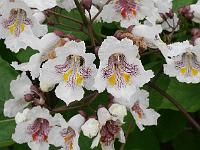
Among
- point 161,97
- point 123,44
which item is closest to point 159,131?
point 161,97

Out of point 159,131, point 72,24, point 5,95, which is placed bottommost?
point 159,131

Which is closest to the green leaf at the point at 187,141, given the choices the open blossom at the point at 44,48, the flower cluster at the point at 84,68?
the flower cluster at the point at 84,68

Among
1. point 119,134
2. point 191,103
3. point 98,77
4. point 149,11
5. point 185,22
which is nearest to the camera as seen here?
point 98,77

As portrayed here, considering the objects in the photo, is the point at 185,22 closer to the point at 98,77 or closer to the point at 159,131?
the point at 159,131

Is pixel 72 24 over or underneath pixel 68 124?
over

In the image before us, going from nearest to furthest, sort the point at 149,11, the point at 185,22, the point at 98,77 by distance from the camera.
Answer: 1. the point at 98,77
2. the point at 149,11
3. the point at 185,22

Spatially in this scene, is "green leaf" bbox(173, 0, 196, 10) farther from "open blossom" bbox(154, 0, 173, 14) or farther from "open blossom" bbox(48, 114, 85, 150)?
"open blossom" bbox(48, 114, 85, 150)
